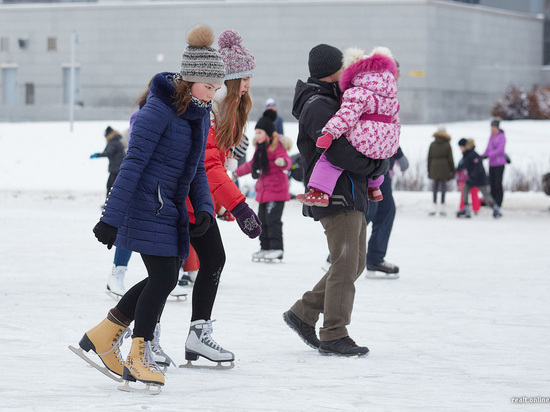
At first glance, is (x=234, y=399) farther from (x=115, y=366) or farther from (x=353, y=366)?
(x=353, y=366)

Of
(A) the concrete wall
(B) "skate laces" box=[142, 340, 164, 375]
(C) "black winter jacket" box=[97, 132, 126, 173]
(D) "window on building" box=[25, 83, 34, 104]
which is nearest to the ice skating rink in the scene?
(B) "skate laces" box=[142, 340, 164, 375]

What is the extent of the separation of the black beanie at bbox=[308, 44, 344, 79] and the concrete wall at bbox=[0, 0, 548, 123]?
36290 millimetres

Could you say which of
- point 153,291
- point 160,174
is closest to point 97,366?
point 153,291

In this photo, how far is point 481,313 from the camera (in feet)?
24.3

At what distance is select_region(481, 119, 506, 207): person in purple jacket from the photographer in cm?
1933

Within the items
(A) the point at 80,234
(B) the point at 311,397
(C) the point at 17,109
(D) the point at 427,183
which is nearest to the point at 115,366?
(B) the point at 311,397

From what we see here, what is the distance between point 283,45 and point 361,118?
131 feet

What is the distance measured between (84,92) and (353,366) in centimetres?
4394

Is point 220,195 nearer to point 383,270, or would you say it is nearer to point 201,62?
point 201,62

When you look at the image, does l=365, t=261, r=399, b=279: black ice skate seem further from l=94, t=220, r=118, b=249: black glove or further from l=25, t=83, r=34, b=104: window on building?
l=25, t=83, r=34, b=104: window on building

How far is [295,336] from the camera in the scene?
6363 mm

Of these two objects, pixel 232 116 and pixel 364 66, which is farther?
pixel 364 66

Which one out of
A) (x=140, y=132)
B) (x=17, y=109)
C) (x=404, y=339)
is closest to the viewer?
(x=140, y=132)

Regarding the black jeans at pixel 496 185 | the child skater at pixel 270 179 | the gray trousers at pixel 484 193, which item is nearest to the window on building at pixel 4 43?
the black jeans at pixel 496 185
